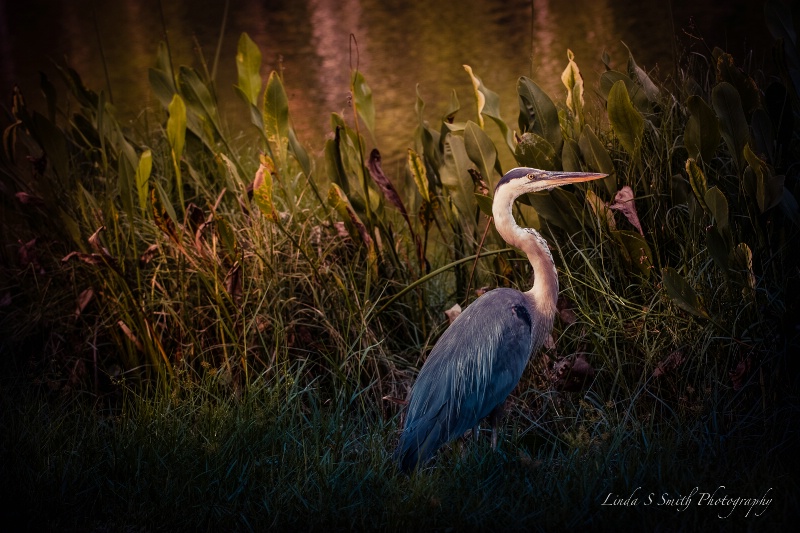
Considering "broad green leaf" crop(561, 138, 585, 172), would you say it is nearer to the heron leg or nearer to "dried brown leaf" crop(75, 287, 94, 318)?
the heron leg

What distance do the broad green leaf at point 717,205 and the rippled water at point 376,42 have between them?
2.32 m

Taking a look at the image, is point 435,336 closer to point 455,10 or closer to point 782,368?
point 782,368

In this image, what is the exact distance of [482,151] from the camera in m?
3.57

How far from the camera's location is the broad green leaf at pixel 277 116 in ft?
12.7

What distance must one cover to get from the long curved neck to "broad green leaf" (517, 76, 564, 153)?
578 mm

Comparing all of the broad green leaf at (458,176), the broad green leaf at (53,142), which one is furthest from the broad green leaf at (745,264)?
the broad green leaf at (53,142)

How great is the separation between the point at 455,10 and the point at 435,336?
26.5ft

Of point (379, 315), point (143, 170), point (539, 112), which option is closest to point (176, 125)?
point (143, 170)

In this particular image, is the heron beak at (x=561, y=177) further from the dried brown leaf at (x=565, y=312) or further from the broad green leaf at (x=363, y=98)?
the broad green leaf at (x=363, y=98)

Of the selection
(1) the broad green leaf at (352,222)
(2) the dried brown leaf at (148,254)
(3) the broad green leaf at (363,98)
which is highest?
(3) the broad green leaf at (363,98)

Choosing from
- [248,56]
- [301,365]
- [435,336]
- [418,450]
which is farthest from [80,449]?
[248,56]

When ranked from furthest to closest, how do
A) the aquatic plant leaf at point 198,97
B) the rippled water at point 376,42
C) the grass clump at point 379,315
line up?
the rippled water at point 376,42, the aquatic plant leaf at point 198,97, the grass clump at point 379,315

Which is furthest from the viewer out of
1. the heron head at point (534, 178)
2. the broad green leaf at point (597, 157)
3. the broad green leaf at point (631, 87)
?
the broad green leaf at point (631, 87)

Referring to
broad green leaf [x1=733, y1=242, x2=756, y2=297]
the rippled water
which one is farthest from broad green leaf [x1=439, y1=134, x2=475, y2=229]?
the rippled water
